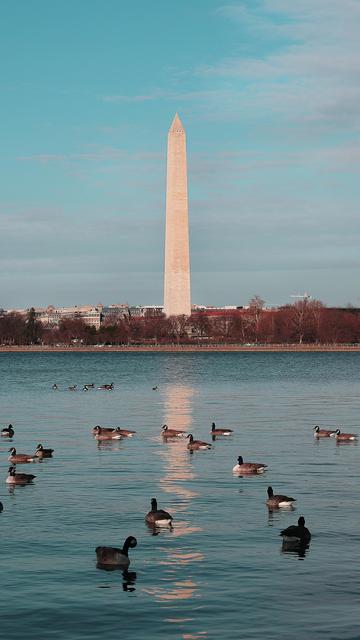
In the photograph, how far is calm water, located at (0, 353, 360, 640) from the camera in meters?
12.9

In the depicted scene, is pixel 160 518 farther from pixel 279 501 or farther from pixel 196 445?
pixel 196 445

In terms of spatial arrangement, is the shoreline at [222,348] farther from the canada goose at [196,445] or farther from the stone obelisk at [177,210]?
the canada goose at [196,445]

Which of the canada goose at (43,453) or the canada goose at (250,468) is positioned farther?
the canada goose at (43,453)

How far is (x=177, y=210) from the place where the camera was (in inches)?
4338

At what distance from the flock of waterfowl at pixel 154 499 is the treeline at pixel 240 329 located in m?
115

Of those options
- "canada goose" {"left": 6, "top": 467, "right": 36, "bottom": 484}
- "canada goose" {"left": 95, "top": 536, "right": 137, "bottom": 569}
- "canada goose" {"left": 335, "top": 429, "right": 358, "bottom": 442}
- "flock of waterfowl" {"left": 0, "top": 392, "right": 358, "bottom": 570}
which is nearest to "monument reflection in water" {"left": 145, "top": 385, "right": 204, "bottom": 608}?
"flock of waterfowl" {"left": 0, "top": 392, "right": 358, "bottom": 570}

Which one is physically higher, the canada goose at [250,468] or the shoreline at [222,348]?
the shoreline at [222,348]

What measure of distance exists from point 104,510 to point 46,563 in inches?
154

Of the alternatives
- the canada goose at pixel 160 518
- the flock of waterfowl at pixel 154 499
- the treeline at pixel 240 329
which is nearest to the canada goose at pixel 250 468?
the flock of waterfowl at pixel 154 499

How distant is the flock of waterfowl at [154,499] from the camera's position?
15.2 metres

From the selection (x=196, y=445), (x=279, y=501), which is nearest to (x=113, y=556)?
(x=279, y=501)

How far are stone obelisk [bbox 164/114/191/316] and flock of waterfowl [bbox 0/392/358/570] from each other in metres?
77.0

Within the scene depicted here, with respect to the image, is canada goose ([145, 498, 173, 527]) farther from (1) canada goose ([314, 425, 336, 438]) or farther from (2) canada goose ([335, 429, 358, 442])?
(1) canada goose ([314, 425, 336, 438])

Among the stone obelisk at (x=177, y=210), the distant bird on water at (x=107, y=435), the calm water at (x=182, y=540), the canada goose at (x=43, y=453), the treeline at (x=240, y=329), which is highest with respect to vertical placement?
the stone obelisk at (x=177, y=210)
